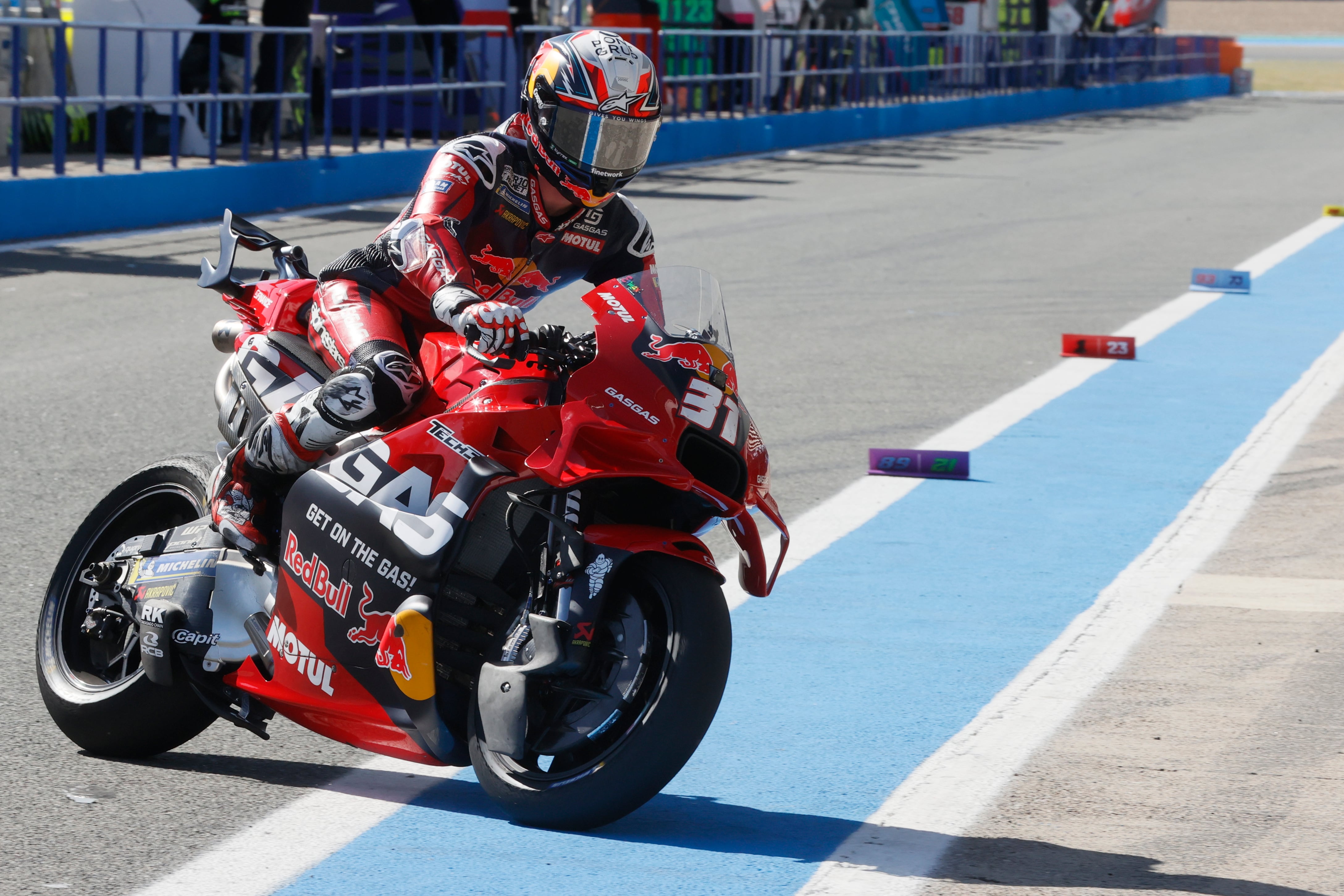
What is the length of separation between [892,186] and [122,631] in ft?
63.4

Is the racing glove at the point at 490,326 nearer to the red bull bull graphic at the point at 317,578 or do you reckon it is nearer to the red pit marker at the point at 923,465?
the red bull bull graphic at the point at 317,578

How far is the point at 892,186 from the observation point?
23.0 m

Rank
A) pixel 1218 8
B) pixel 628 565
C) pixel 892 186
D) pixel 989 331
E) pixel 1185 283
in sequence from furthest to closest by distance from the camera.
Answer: pixel 1218 8 < pixel 892 186 < pixel 1185 283 < pixel 989 331 < pixel 628 565

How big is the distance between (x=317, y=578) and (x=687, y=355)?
3.16 ft

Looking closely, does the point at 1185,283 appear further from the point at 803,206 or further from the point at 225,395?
the point at 225,395

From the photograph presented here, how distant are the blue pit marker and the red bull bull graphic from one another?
37.6 feet

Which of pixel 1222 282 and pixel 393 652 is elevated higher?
pixel 1222 282

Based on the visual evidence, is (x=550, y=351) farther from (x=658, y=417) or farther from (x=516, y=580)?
(x=516, y=580)

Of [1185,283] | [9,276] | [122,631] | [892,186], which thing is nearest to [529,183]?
[122,631]

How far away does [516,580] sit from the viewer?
12.8 ft

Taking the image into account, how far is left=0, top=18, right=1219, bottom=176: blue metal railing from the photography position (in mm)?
15633

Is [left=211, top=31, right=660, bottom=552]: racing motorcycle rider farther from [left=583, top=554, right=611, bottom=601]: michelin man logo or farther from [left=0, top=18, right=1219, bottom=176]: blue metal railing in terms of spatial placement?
[left=0, top=18, right=1219, bottom=176]: blue metal railing

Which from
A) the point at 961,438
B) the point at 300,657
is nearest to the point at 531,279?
the point at 300,657

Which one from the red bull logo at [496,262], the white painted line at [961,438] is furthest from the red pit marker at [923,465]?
the red bull logo at [496,262]
